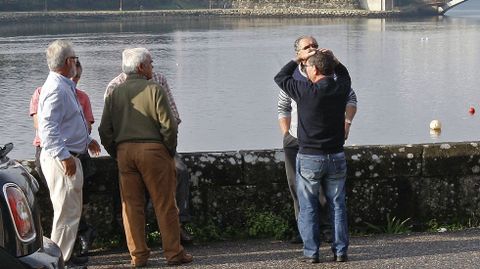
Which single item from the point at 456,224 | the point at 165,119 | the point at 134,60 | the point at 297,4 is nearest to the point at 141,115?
the point at 165,119

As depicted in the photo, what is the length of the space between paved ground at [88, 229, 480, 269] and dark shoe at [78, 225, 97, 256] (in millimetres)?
91

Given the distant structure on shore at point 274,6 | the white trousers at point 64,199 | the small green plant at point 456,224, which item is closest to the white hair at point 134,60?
the white trousers at point 64,199

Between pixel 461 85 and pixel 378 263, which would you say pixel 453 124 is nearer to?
pixel 461 85

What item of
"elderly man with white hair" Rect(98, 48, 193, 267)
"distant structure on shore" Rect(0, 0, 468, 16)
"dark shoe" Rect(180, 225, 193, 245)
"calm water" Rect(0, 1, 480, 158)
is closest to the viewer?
"elderly man with white hair" Rect(98, 48, 193, 267)

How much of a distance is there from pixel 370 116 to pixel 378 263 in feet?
72.0

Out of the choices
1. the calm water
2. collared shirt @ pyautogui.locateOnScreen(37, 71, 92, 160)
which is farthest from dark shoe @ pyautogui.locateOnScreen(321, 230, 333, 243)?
the calm water

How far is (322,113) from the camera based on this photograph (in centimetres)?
582

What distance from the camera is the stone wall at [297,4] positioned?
465 ft

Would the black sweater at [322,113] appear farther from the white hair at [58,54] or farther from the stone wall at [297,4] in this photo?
the stone wall at [297,4]

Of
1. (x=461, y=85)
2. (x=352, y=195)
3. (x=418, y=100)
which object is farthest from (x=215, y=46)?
(x=352, y=195)

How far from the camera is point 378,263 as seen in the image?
5.72m

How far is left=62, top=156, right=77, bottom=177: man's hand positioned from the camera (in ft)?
18.4

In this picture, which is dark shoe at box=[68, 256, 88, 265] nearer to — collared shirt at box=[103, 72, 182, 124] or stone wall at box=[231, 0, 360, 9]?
collared shirt at box=[103, 72, 182, 124]

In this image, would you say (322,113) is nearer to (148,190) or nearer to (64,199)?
(148,190)
